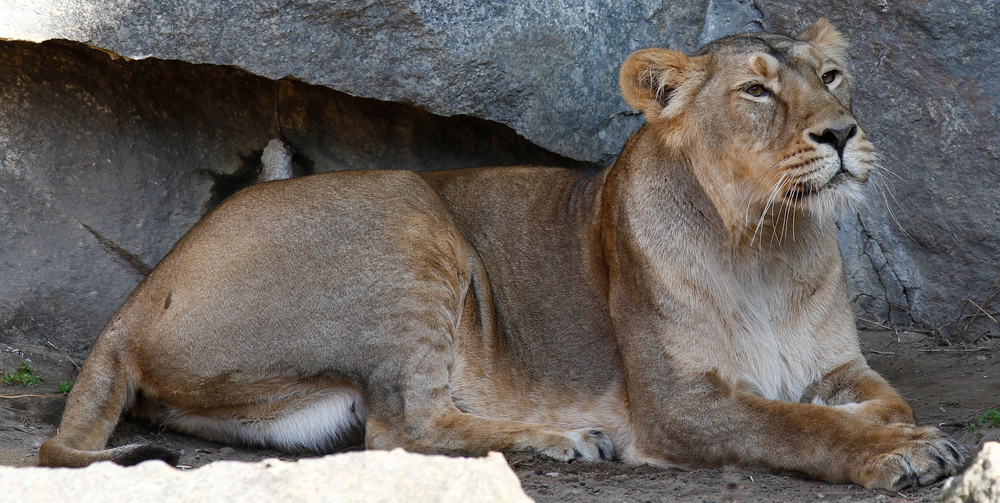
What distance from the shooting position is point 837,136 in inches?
125

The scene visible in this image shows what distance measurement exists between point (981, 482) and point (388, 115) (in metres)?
3.48

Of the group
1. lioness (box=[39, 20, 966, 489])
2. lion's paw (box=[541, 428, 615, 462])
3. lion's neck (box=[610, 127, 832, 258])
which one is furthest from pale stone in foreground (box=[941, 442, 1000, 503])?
lion's paw (box=[541, 428, 615, 462])

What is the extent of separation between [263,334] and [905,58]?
130 inches

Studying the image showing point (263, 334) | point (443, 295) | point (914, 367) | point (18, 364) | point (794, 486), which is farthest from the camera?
point (914, 367)

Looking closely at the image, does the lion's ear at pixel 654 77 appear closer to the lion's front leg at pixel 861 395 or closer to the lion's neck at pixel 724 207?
the lion's neck at pixel 724 207

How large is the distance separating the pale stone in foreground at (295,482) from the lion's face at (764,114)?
1660mm

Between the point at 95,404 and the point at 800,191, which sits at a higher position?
the point at 800,191

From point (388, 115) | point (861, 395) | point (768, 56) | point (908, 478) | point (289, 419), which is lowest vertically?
point (908, 478)

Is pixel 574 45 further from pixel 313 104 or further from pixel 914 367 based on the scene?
pixel 914 367

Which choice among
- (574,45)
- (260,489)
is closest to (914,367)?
(574,45)

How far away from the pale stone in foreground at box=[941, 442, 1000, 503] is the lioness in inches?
44.7

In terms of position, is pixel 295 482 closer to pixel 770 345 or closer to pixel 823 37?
Answer: pixel 770 345

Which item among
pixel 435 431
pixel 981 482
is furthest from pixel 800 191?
pixel 435 431

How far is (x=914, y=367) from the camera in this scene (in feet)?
14.9
